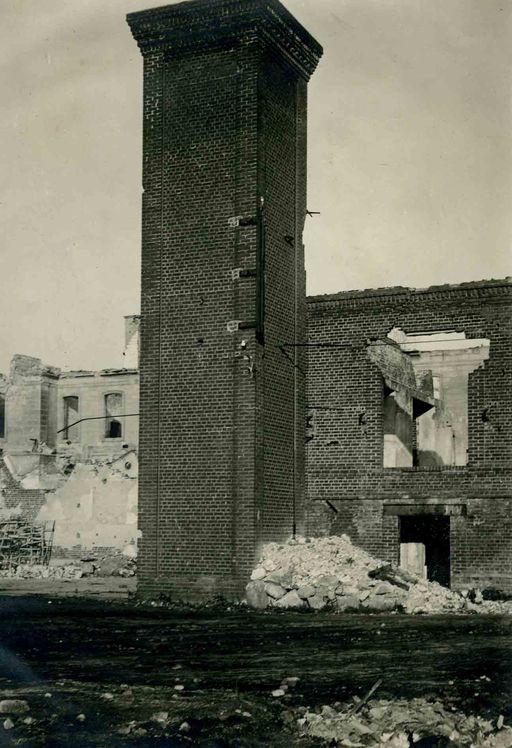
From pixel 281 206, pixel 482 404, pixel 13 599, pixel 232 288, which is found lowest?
pixel 13 599

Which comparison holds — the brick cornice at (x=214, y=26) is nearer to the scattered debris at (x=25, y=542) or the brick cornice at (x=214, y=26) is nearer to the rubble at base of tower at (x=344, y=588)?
the rubble at base of tower at (x=344, y=588)

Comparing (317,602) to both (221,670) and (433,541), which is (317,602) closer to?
(433,541)

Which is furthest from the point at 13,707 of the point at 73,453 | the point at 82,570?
the point at 73,453

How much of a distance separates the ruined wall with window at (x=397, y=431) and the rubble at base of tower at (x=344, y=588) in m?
1.14

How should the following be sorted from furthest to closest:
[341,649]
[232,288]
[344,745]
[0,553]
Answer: [0,553] < [232,288] < [341,649] < [344,745]

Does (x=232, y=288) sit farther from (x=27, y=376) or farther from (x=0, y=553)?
(x=27, y=376)

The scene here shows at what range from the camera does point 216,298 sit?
19375mm

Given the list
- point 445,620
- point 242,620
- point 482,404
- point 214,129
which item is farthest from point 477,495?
point 214,129

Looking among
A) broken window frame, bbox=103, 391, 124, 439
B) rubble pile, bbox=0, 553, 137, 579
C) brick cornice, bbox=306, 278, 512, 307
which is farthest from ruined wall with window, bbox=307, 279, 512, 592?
broken window frame, bbox=103, 391, 124, 439

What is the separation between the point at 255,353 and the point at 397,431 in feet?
13.7

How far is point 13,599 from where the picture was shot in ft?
67.1

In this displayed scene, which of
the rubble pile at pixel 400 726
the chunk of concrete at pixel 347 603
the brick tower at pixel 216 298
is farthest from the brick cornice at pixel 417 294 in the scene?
the rubble pile at pixel 400 726

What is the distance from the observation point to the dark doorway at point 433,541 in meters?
23.0

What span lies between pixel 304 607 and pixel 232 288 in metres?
6.00
